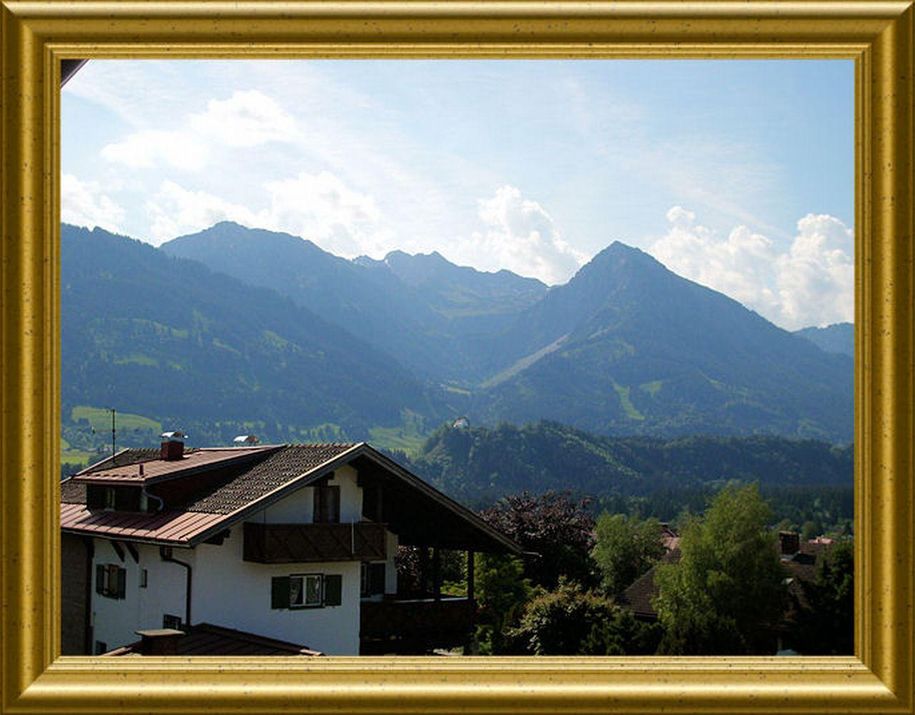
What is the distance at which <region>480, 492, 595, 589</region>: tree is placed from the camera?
126 feet

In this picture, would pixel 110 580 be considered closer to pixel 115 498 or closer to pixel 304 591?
pixel 115 498

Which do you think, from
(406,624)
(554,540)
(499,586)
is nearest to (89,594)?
(406,624)

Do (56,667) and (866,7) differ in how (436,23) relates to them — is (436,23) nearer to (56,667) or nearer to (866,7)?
(866,7)

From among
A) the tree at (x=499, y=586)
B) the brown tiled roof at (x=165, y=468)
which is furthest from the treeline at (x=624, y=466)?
the brown tiled roof at (x=165, y=468)

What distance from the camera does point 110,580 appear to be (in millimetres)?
20625

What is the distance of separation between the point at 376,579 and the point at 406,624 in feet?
7.03

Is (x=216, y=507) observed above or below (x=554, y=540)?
above

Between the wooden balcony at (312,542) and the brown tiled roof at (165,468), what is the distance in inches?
86.9

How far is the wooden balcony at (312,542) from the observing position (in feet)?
60.6

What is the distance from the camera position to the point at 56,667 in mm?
5961

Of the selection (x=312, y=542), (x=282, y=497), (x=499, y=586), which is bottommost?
(x=499, y=586)

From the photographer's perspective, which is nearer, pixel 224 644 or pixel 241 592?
pixel 224 644

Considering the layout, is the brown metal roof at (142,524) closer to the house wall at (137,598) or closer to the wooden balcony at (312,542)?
the house wall at (137,598)
